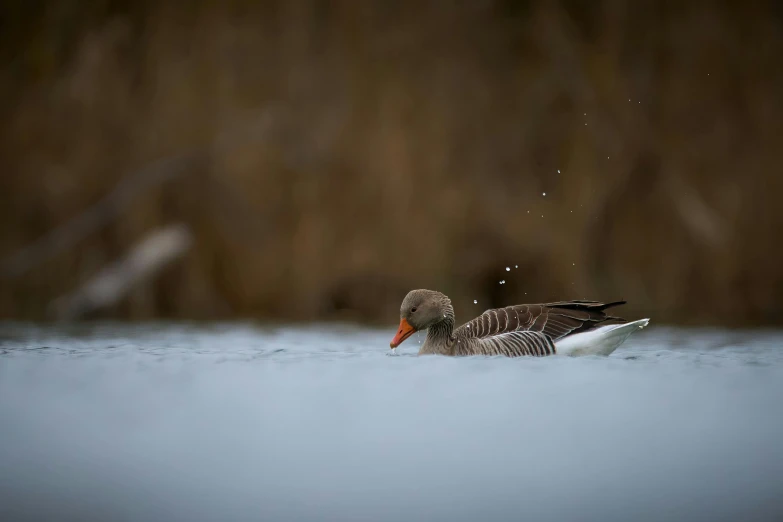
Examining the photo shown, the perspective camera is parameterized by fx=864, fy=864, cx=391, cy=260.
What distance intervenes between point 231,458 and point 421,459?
31.6 inches

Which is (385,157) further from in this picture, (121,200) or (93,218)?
(93,218)

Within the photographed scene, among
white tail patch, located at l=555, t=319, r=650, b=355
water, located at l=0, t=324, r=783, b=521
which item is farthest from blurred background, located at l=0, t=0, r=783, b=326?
water, located at l=0, t=324, r=783, b=521

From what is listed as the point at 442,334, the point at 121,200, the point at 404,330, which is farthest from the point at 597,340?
the point at 121,200

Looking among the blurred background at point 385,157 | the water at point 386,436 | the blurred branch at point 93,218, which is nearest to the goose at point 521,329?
the water at point 386,436

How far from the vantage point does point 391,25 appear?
35.3ft

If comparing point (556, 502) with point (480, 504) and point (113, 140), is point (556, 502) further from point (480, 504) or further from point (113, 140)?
point (113, 140)

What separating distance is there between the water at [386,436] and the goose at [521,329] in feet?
0.91

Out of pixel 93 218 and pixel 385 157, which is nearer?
pixel 93 218

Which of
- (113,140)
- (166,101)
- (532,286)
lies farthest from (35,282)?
(532,286)

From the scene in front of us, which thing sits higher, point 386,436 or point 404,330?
point 404,330

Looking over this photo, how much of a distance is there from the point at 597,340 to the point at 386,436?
257 centimetres

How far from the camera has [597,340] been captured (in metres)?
6.05

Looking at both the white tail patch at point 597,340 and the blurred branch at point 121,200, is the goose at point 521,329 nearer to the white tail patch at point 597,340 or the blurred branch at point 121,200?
the white tail patch at point 597,340

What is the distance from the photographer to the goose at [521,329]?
609 centimetres
